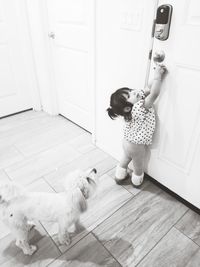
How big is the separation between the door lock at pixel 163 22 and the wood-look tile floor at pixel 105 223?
1.00 m

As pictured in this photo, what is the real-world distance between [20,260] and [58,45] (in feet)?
6.00

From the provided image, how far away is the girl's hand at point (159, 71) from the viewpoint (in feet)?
3.69

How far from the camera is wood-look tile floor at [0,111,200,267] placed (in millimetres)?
1088

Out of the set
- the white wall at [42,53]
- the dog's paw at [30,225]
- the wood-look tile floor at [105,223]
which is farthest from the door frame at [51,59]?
the dog's paw at [30,225]

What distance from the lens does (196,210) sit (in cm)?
132

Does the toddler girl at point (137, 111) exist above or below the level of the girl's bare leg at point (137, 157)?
above

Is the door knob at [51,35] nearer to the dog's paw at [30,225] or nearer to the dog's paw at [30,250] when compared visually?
the dog's paw at [30,225]

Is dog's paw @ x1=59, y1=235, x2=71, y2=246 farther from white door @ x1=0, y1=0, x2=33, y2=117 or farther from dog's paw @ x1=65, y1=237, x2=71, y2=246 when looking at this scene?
white door @ x1=0, y1=0, x2=33, y2=117

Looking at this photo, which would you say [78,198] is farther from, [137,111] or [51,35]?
[51,35]

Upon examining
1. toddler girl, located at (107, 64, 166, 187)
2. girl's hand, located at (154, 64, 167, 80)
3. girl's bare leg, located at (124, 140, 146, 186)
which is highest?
girl's hand, located at (154, 64, 167, 80)

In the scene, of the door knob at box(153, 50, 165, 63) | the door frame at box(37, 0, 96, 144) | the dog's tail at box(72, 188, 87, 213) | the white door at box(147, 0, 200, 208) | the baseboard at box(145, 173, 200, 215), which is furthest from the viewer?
the door frame at box(37, 0, 96, 144)

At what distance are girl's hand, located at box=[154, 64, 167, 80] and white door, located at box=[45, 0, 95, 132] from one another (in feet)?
2.03

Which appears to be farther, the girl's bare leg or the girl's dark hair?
the girl's bare leg

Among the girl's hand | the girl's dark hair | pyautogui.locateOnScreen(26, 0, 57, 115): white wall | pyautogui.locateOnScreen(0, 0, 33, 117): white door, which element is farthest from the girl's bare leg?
pyautogui.locateOnScreen(0, 0, 33, 117): white door
